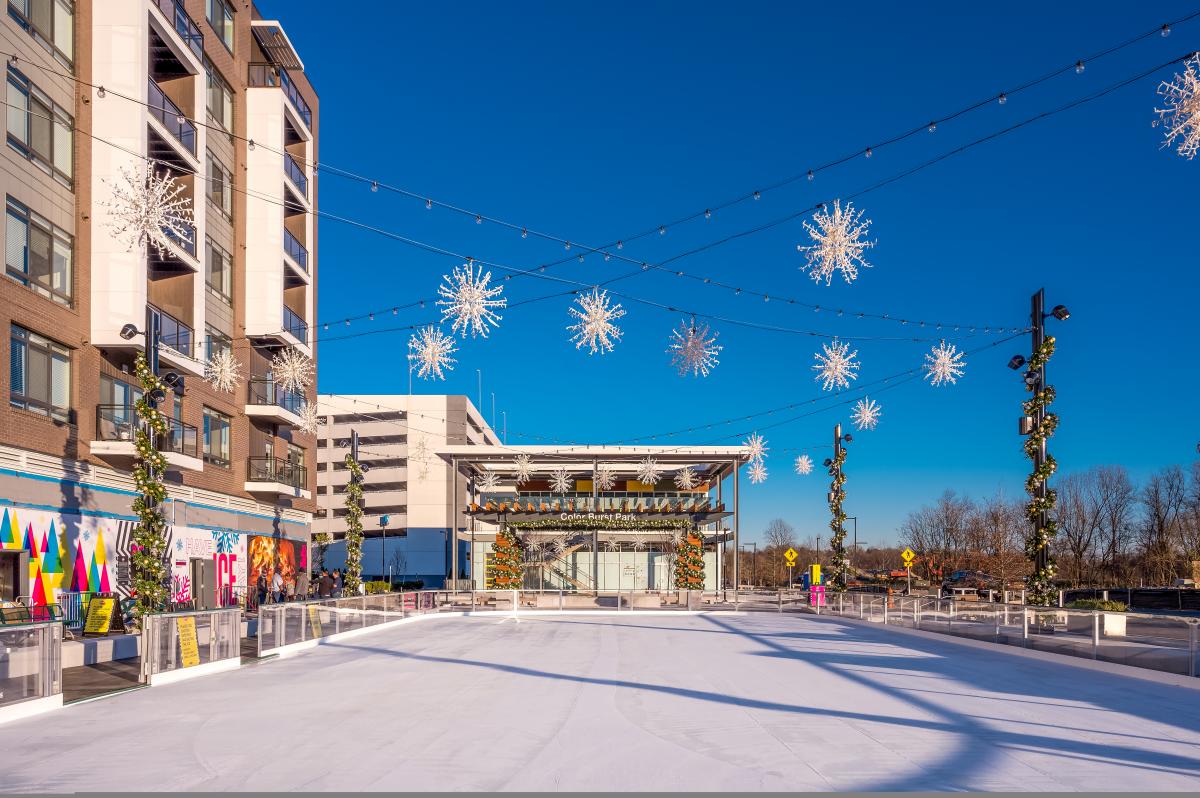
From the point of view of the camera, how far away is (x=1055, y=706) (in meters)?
12.8

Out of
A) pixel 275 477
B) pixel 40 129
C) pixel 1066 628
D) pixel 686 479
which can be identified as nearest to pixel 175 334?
pixel 40 129

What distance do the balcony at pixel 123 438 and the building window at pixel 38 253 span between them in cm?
316

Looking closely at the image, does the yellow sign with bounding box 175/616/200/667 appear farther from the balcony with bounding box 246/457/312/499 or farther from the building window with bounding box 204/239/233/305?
the balcony with bounding box 246/457/312/499

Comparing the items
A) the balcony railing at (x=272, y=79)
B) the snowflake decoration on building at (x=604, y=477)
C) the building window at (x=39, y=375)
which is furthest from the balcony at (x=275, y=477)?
the snowflake decoration on building at (x=604, y=477)

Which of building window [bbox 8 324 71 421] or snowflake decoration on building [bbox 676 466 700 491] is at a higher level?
building window [bbox 8 324 71 421]

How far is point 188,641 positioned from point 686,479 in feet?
140

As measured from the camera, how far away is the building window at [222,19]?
3794 cm

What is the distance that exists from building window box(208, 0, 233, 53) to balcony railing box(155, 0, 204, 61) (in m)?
Result: 2.61

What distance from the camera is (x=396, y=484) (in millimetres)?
99875

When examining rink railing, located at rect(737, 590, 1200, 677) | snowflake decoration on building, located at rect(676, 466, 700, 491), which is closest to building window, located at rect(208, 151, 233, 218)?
rink railing, located at rect(737, 590, 1200, 677)

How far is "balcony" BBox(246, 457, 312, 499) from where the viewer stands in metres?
40.4

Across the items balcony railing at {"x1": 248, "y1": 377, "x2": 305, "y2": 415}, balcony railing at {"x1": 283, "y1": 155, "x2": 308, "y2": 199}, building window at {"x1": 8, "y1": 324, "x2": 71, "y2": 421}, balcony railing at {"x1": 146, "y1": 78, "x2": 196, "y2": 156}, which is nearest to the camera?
building window at {"x1": 8, "y1": 324, "x2": 71, "y2": 421}

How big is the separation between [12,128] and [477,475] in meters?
42.8

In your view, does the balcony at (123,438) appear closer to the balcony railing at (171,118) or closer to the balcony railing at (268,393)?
the balcony railing at (171,118)
